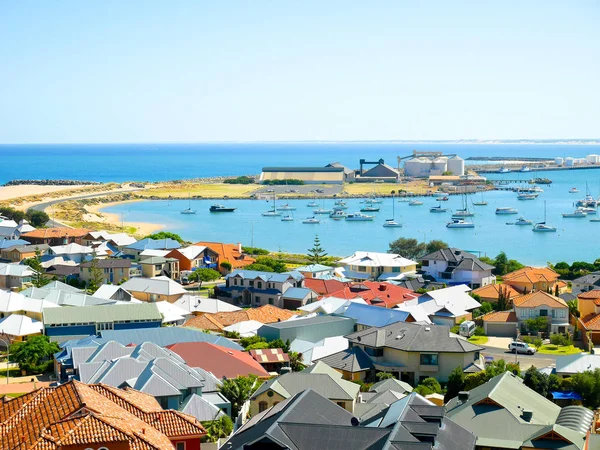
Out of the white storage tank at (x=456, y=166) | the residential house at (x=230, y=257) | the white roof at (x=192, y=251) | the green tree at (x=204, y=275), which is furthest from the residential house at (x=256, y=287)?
the white storage tank at (x=456, y=166)

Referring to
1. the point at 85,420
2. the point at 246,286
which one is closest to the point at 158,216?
the point at 246,286

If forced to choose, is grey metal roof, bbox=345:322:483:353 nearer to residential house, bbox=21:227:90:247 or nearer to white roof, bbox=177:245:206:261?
white roof, bbox=177:245:206:261

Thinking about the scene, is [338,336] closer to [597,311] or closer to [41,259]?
[597,311]

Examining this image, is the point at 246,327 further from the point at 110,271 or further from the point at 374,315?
the point at 110,271

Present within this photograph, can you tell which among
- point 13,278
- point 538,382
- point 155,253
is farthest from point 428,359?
point 155,253

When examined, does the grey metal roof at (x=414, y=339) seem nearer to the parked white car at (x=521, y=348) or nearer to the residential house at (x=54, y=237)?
the parked white car at (x=521, y=348)

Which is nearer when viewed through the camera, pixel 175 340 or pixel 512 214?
pixel 175 340
